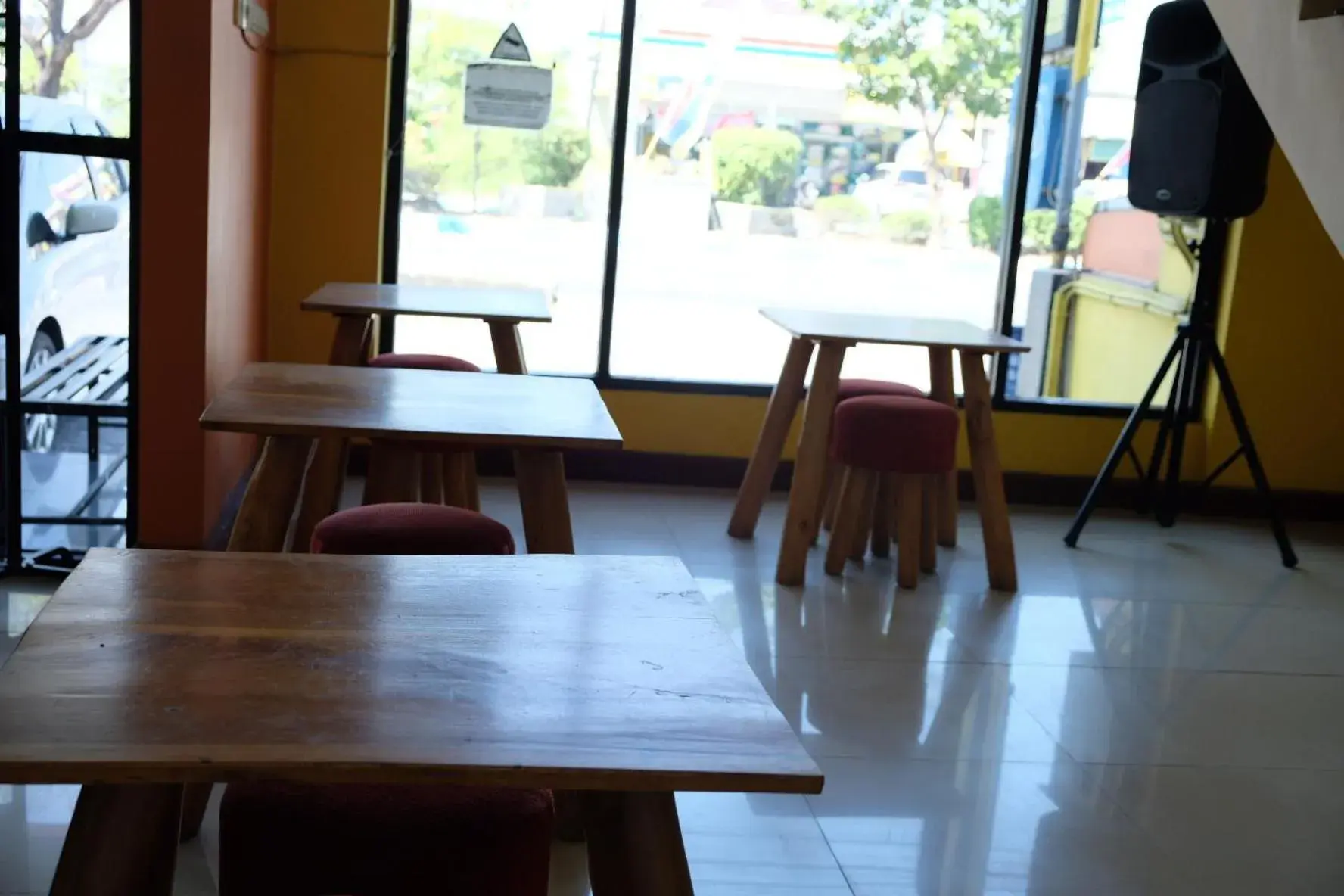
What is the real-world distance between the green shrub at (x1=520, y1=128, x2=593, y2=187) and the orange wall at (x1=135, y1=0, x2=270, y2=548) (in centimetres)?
141

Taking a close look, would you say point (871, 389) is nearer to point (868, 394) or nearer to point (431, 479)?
point (868, 394)

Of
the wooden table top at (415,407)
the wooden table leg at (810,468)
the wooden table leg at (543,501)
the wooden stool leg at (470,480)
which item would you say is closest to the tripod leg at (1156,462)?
the wooden table leg at (810,468)

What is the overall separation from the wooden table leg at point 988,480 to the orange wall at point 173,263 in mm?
2222

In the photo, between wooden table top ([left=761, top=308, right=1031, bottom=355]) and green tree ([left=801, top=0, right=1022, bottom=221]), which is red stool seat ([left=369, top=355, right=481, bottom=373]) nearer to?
wooden table top ([left=761, top=308, right=1031, bottom=355])

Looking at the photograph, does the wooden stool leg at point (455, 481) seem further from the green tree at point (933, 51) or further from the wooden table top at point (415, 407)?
the green tree at point (933, 51)

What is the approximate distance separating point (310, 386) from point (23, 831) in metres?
0.92

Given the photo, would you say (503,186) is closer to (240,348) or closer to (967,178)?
(240,348)

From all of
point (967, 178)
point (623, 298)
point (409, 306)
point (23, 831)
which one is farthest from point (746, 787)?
point (967, 178)

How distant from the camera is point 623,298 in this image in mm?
5273

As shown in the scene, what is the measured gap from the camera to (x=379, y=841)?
141 centimetres

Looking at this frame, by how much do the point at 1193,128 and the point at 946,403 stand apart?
4.14 feet

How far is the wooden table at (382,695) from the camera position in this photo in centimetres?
108

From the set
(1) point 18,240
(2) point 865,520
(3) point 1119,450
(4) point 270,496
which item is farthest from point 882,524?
(1) point 18,240

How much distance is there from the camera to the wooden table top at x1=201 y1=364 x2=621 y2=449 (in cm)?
231
